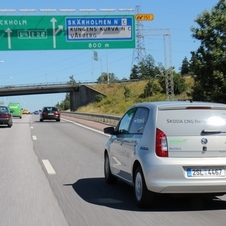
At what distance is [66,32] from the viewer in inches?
1390

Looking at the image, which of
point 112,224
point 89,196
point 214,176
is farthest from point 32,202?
point 214,176

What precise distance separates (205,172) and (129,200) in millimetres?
1636

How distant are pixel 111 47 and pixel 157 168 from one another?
2838cm

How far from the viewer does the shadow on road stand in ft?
26.0

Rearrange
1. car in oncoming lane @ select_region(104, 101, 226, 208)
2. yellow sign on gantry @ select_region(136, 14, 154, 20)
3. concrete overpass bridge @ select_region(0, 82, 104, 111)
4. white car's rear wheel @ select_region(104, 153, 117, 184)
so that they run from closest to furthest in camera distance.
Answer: car in oncoming lane @ select_region(104, 101, 226, 208) < white car's rear wheel @ select_region(104, 153, 117, 184) < yellow sign on gantry @ select_region(136, 14, 154, 20) < concrete overpass bridge @ select_region(0, 82, 104, 111)

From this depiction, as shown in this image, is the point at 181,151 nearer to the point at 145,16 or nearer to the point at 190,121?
the point at 190,121

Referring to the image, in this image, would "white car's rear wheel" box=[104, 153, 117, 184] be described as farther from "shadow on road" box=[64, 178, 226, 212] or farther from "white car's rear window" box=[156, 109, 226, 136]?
"white car's rear window" box=[156, 109, 226, 136]

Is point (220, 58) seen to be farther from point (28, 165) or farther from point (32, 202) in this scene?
Result: point (32, 202)

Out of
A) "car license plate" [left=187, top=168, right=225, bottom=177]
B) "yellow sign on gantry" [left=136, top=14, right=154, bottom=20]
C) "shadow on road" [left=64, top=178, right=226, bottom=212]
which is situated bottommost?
"shadow on road" [left=64, top=178, right=226, bottom=212]

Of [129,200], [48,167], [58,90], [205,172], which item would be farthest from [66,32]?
[58,90]

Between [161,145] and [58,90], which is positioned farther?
[58,90]

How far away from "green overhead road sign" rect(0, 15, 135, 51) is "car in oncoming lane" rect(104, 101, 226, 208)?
27864 mm

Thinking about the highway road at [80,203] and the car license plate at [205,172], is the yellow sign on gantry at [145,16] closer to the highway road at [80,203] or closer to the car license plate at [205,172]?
the highway road at [80,203]

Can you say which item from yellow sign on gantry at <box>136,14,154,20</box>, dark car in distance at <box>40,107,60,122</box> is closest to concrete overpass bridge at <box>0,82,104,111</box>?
dark car in distance at <box>40,107,60,122</box>
